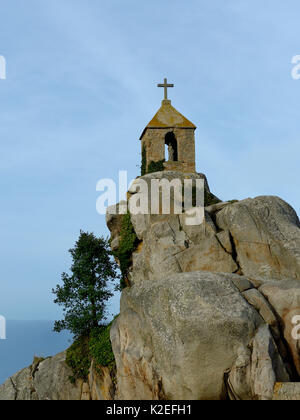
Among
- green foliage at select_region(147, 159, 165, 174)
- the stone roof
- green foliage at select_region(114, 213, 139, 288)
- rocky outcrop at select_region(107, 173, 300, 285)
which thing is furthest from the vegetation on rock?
the stone roof

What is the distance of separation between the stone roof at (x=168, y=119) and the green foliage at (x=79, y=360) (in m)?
16.4

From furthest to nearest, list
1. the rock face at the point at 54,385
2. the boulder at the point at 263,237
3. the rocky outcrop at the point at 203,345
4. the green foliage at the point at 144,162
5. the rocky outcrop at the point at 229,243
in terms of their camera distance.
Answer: the green foliage at the point at 144,162, the rock face at the point at 54,385, the rocky outcrop at the point at 229,243, the boulder at the point at 263,237, the rocky outcrop at the point at 203,345

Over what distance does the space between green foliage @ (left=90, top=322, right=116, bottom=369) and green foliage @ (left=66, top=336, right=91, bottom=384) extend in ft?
3.03

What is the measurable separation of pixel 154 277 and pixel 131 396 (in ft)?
23.6

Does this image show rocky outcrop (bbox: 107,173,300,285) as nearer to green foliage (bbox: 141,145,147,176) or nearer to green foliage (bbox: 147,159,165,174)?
green foliage (bbox: 147,159,165,174)

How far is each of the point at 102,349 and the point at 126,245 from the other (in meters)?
6.89

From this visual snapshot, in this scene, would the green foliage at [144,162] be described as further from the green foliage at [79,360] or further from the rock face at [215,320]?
the green foliage at [79,360]

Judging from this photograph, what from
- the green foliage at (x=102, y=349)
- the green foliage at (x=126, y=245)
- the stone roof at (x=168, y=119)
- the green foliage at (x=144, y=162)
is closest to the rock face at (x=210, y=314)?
the green foliage at (x=126, y=245)

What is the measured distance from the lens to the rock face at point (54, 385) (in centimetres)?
2708

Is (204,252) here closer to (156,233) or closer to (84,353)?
(156,233)

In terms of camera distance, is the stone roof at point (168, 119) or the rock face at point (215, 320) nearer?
the rock face at point (215, 320)

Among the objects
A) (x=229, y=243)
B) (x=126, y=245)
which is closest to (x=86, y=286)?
(x=126, y=245)

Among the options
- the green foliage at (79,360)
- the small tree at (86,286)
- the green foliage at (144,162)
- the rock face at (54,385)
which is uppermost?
the green foliage at (144,162)

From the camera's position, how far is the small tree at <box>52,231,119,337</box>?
30.1 meters
